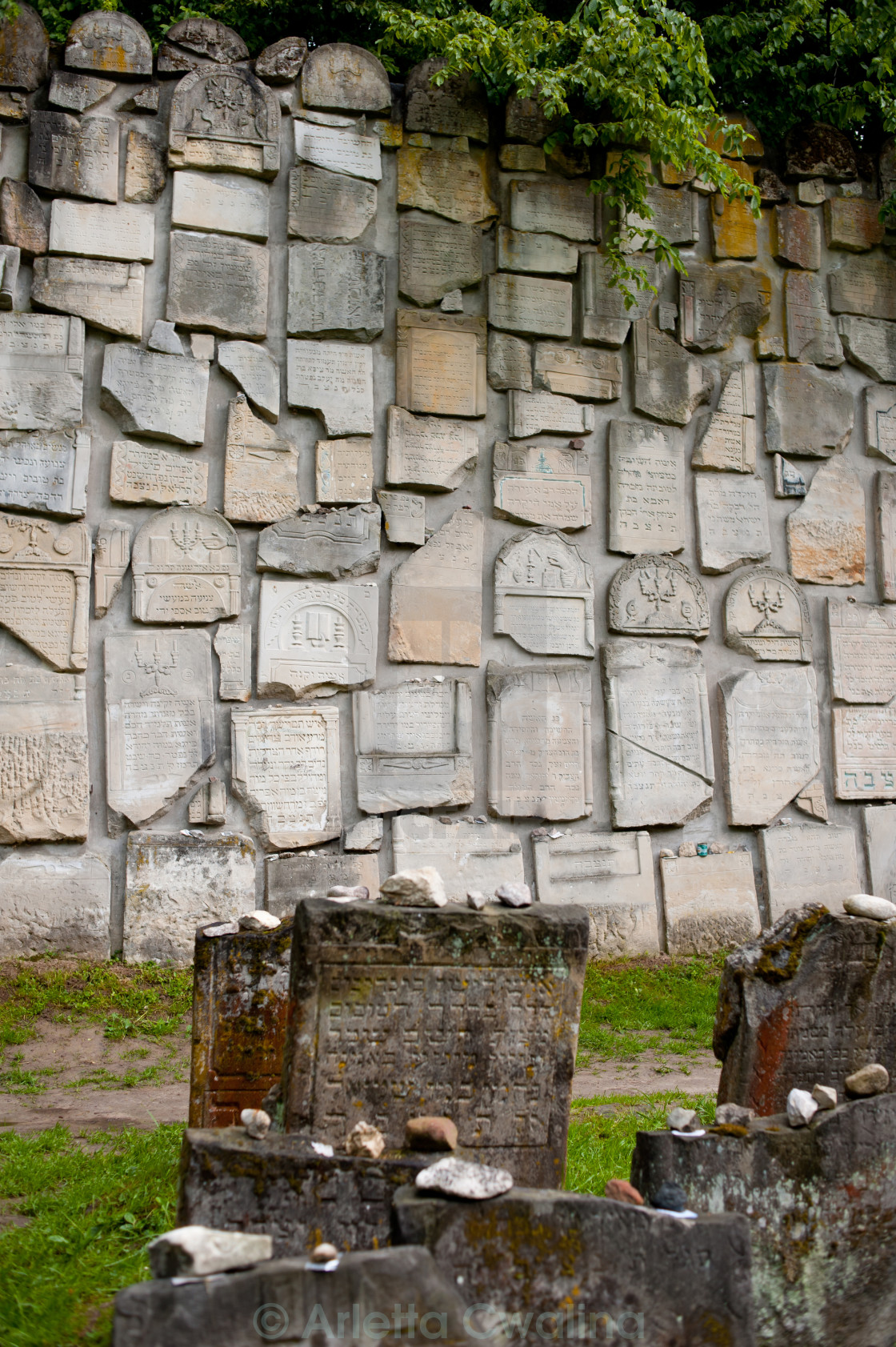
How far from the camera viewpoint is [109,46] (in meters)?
6.99

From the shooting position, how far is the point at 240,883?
642 cm

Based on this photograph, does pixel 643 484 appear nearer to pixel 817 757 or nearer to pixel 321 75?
pixel 817 757

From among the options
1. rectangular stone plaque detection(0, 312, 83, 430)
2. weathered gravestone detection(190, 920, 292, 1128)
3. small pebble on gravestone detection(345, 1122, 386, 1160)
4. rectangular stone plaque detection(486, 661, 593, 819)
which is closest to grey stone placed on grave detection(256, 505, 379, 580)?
rectangular stone plaque detection(486, 661, 593, 819)

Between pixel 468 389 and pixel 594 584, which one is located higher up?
pixel 468 389

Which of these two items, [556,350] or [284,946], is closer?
[284,946]

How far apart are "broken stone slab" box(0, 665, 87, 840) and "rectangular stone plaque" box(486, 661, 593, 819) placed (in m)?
2.41

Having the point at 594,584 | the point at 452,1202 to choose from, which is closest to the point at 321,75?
the point at 594,584

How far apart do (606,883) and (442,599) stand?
202 cm

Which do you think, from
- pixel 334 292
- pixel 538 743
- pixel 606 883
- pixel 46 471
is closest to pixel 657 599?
pixel 538 743

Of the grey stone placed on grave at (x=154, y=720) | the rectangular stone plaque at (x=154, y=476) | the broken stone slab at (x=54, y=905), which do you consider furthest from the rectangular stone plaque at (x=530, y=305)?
the broken stone slab at (x=54, y=905)

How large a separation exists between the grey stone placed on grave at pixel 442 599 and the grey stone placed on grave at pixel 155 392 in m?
1.53

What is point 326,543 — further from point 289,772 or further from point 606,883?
point 606,883

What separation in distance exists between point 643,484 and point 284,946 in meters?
4.81

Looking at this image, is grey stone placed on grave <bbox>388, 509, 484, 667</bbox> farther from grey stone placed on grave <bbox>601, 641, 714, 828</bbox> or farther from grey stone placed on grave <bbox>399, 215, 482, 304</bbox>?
grey stone placed on grave <bbox>399, 215, 482, 304</bbox>
